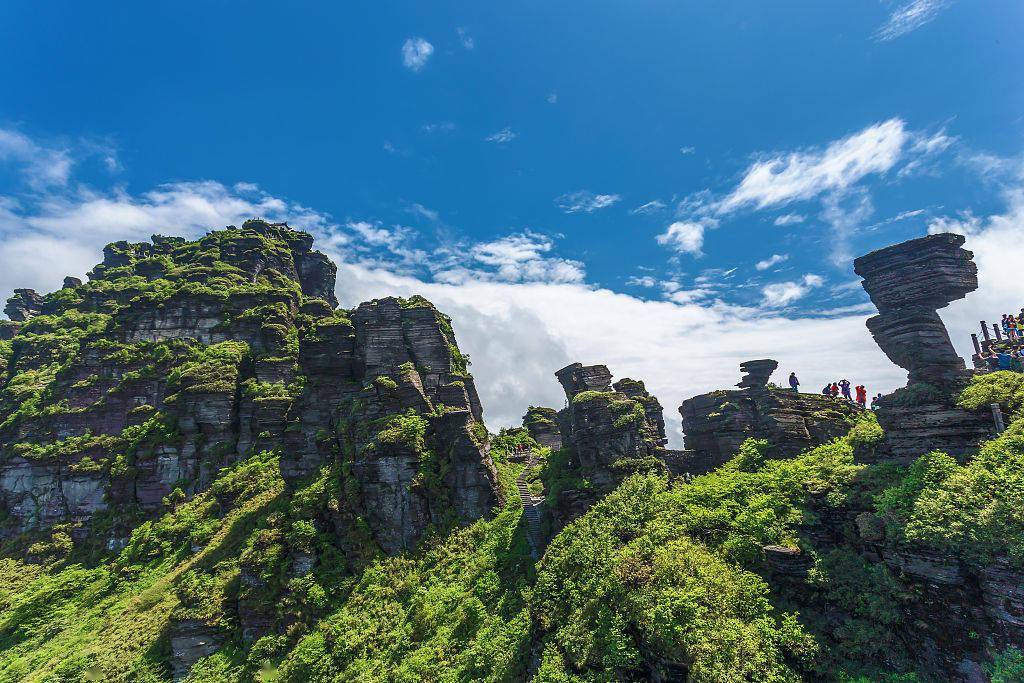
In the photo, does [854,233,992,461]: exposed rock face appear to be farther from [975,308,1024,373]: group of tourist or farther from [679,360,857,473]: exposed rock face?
[975,308,1024,373]: group of tourist

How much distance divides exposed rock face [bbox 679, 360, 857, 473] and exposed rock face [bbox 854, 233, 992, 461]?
24.9 feet

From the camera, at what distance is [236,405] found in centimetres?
3959

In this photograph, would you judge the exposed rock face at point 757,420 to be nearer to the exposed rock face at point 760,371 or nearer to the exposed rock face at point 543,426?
the exposed rock face at point 760,371

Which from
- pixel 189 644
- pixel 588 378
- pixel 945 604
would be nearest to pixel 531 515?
pixel 588 378

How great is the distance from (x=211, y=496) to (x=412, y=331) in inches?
873

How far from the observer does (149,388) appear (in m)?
41.1

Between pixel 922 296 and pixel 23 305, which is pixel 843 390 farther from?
pixel 23 305

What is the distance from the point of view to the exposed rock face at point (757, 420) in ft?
83.9

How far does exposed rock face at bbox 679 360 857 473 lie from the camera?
2556cm

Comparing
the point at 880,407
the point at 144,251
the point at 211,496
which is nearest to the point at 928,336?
the point at 880,407

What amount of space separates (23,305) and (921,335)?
102 metres

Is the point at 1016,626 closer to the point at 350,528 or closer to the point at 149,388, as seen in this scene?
the point at 350,528

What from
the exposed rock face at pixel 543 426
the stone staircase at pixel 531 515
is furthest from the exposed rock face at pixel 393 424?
the exposed rock face at pixel 543 426

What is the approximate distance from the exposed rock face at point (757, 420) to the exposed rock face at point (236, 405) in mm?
14849
